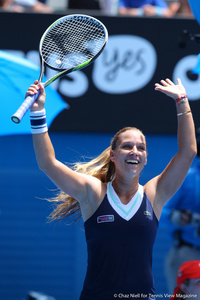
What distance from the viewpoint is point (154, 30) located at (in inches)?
253

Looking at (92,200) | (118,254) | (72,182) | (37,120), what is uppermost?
(37,120)

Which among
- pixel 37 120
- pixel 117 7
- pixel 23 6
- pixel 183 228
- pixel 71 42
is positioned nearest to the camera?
pixel 37 120

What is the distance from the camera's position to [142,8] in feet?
22.0

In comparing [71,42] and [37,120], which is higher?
[71,42]

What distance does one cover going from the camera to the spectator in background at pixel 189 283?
3283mm

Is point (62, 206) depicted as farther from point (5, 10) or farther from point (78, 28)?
point (5, 10)

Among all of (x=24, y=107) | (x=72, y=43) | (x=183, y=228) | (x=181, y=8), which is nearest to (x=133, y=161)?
(x=24, y=107)

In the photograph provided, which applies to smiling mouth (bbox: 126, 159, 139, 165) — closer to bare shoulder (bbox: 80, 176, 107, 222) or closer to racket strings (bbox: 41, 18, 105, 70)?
bare shoulder (bbox: 80, 176, 107, 222)

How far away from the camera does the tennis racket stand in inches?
137

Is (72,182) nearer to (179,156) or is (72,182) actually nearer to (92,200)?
(92,200)

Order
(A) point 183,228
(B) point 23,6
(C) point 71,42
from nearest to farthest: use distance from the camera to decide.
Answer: (C) point 71,42 < (A) point 183,228 < (B) point 23,6

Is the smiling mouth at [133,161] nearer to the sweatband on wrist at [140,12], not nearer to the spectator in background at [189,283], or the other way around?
the spectator in background at [189,283]

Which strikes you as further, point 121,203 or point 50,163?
point 121,203

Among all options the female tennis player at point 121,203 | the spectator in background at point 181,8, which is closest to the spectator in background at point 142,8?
the spectator in background at point 181,8
